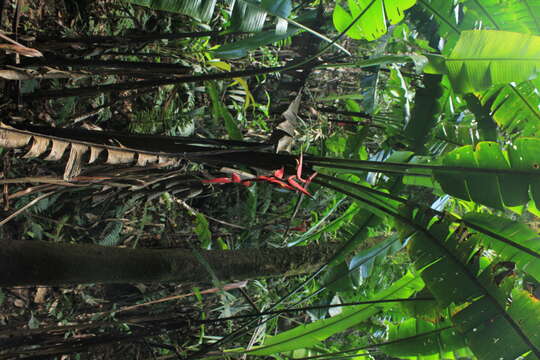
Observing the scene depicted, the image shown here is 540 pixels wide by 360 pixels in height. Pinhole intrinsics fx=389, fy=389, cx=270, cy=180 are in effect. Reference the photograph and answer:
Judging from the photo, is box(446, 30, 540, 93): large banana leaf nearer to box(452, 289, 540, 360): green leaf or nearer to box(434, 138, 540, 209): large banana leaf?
box(434, 138, 540, 209): large banana leaf

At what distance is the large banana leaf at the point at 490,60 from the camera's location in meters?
1.04

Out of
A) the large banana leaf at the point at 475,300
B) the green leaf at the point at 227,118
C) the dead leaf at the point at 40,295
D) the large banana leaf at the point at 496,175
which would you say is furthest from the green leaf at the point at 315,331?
the dead leaf at the point at 40,295

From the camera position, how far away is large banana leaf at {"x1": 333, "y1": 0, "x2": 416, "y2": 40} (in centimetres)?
104

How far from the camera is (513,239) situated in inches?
44.1

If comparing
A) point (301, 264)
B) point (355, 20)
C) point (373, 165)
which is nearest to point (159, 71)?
point (355, 20)

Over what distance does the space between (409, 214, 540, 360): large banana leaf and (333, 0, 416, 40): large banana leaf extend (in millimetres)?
573

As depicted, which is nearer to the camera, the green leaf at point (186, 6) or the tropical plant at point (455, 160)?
the green leaf at point (186, 6)

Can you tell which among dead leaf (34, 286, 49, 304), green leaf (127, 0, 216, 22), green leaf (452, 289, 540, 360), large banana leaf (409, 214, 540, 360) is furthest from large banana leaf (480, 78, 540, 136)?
dead leaf (34, 286, 49, 304)

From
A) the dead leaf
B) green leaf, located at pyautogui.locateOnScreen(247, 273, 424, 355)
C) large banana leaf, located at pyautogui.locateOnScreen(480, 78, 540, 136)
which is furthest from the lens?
the dead leaf

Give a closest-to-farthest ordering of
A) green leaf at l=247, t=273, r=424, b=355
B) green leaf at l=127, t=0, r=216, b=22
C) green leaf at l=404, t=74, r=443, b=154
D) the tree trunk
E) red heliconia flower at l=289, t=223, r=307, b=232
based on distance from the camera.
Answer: the tree trunk
green leaf at l=127, t=0, r=216, b=22
green leaf at l=404, t=74, r=443, b=154
green leaf at l=247, t=273, r=424, b=355
red heliconia flower at l=289, t=223, r=307, b=232

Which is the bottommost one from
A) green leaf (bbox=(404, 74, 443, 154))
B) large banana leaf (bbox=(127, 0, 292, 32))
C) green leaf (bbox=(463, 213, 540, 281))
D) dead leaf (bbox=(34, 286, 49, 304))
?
dead leaf (bbox=(34, 286, 49, 304))

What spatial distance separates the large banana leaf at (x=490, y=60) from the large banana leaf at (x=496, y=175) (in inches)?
6.8

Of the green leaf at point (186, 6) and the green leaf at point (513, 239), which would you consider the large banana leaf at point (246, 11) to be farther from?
the green leaf at point (513, 239)

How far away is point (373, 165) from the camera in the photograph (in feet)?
3.78
